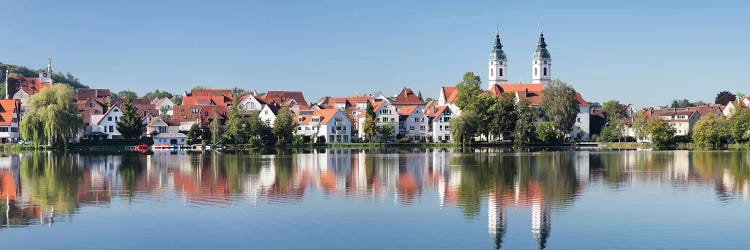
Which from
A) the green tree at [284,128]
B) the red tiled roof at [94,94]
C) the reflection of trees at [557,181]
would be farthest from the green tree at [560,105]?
the red tiled roof at [94,94]

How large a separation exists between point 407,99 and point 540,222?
86336 millimetres

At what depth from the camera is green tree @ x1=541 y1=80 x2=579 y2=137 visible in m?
89.9

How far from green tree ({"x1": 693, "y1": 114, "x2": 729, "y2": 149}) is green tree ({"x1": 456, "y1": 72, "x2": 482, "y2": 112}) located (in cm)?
2108

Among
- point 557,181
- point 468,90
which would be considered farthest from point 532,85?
point 557,181

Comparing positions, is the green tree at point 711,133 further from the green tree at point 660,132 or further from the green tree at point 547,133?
the green tree at point 547,133

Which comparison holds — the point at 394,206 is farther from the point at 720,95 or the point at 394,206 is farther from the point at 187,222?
the point at 720,95

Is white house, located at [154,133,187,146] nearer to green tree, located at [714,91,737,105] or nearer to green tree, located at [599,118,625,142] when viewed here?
green tree, located at [599,118,625,142]

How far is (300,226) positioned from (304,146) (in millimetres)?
65861

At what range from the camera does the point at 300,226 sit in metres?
21.0

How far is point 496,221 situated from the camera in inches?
861

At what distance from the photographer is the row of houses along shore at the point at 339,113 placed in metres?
89.9

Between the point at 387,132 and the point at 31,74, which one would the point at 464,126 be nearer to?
the point at 387,132

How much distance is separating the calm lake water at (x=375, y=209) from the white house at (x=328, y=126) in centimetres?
5347

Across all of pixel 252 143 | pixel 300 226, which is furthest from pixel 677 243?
pixel 252 143
